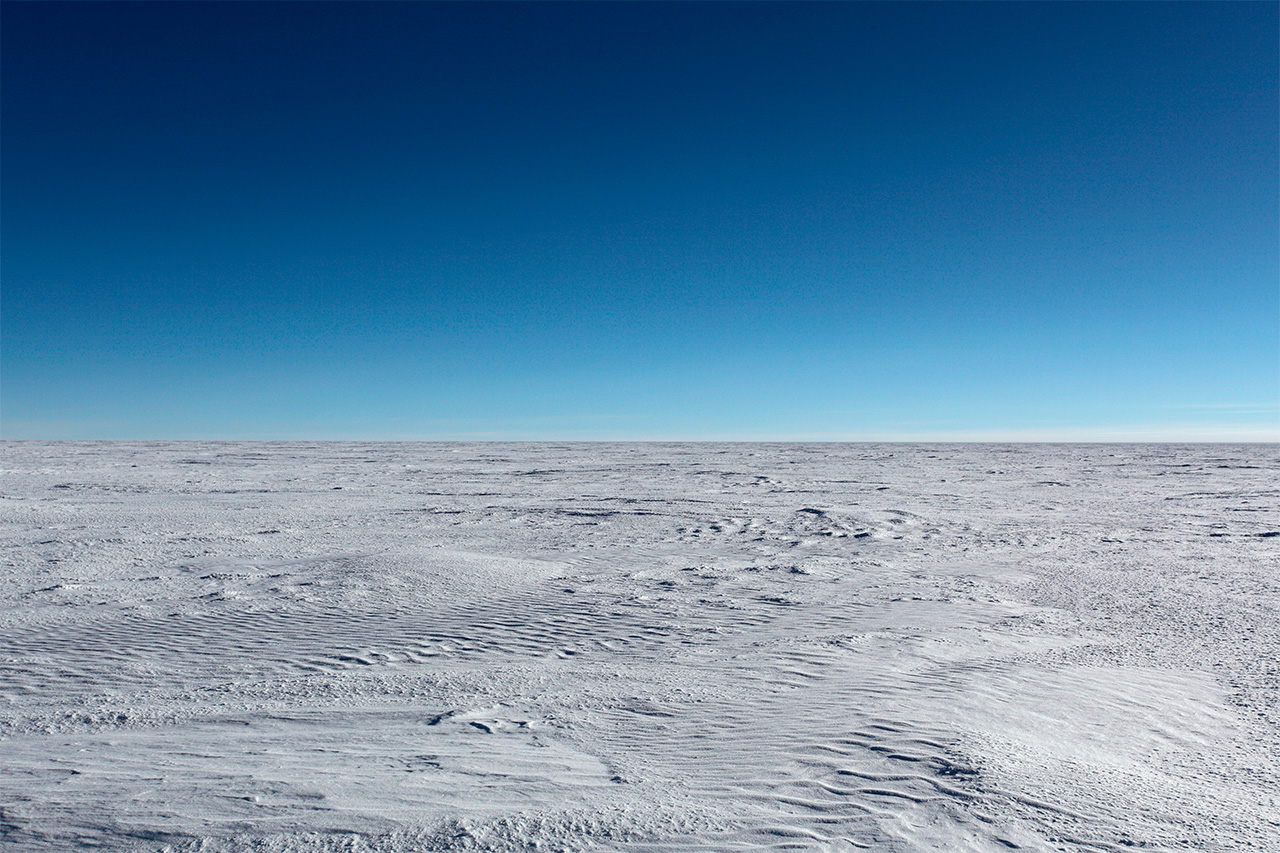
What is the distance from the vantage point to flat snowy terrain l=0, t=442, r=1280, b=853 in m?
3.16

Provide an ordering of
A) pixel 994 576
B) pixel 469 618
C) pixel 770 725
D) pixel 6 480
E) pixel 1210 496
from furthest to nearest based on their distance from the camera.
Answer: pixel 6 480 < pixel 1210 496 < pixel 994 576 < pixel 469 618 < pixel 770 725

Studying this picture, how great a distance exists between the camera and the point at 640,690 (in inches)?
186

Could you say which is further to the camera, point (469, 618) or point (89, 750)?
point (469, 618)

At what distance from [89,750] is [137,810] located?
34.6 inches

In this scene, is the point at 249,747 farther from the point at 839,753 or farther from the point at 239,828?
the point at 839,753

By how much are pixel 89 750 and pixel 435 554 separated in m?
5.47

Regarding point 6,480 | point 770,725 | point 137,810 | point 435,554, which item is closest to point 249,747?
point 137,810

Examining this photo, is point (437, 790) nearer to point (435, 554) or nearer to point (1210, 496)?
point (435, 554)

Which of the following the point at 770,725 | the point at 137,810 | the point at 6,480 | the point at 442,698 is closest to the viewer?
the point at 137,810

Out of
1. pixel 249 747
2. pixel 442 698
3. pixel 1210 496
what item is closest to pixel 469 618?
pixel 442 698

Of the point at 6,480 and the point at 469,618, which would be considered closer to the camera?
the point at 469,618

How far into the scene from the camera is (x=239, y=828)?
3.05 metres

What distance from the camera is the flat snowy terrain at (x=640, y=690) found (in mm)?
3162

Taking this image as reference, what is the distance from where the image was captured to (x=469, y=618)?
21.5ft
